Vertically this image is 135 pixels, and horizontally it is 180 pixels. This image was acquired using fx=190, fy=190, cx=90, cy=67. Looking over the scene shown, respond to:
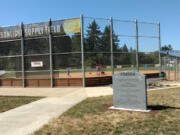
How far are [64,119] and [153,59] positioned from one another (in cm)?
1376

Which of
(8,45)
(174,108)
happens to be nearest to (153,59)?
(174,108)

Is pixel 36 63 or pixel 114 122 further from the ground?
pixel 36 63

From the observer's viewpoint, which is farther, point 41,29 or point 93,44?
point 41,29

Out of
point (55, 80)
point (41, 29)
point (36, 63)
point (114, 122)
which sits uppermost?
point (41, 29)

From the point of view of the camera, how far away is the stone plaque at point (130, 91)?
21.0 ft

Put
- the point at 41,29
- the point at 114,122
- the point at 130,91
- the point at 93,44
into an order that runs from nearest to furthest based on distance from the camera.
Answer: the point at 114,122, the point at 130,91, the point at 93,44, the point at 41,29

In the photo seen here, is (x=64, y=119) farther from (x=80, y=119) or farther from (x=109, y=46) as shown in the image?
(x=109, y=46)

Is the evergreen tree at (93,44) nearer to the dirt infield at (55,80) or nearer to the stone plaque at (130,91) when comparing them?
the dirt infield at (55,80)

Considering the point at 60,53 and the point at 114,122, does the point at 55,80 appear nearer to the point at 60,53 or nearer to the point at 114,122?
the point at 60,53

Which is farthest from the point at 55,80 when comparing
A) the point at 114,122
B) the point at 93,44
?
the point at 114,122

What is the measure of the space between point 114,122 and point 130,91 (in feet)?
5.69

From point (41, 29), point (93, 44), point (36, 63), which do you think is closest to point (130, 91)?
point (93, 44)

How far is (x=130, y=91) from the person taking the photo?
6625 mm

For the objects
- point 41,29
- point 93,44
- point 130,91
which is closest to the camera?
point 130,91
